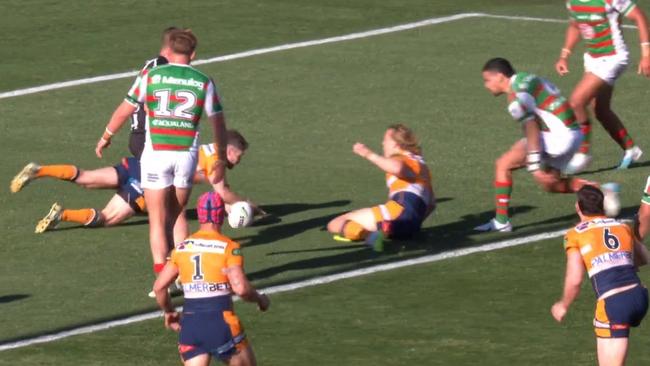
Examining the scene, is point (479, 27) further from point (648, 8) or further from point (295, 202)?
point (295, 202)

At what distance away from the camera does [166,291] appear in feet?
43.5

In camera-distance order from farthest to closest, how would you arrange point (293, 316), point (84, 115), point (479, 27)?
point (479, 27) → point (84, 115) → point (293, 316)

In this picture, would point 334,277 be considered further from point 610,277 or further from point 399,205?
point 610,277

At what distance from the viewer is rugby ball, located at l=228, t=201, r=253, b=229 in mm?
18906

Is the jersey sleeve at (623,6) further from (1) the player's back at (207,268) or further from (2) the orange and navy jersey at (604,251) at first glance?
(1) the player's back at (207,268)

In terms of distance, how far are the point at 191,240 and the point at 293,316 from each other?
3415mm

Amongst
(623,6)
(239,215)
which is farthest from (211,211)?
(623,6)

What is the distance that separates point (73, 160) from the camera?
22.5 meters

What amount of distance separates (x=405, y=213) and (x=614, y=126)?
3.93 metres

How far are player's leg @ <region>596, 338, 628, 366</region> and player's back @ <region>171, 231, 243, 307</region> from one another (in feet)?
8.98

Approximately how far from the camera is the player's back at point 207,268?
42.8 ft

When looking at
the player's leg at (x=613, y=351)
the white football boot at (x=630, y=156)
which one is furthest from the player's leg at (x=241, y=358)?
the white football boot at (x=630, y=156)

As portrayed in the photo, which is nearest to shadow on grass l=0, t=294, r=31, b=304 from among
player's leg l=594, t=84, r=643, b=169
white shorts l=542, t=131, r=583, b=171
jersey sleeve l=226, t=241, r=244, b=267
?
jersey sleeve l=226, t=241, r=244, b=267

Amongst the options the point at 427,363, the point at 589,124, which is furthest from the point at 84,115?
the point at 427,363
